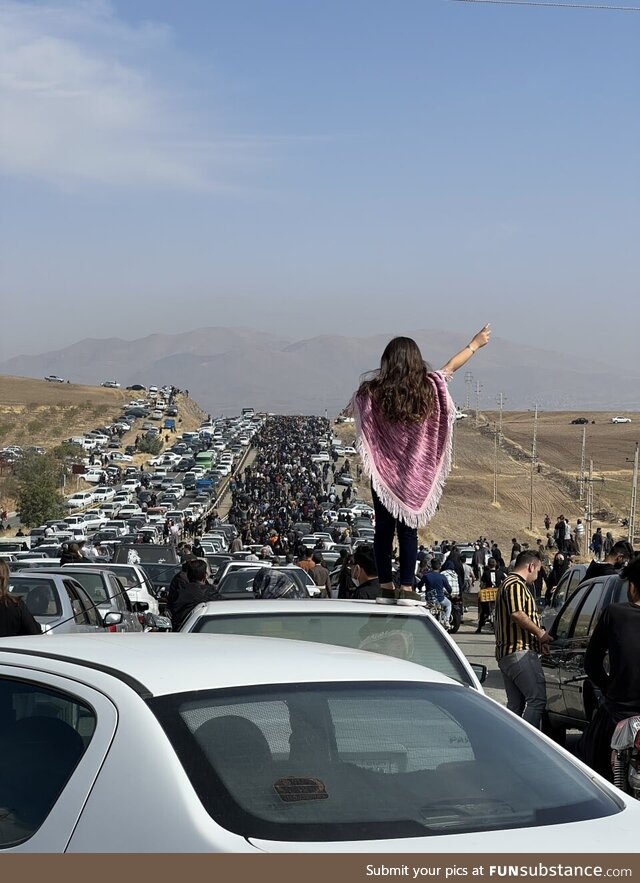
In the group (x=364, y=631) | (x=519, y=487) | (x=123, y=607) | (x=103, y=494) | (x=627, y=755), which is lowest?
(x=519, y=487)

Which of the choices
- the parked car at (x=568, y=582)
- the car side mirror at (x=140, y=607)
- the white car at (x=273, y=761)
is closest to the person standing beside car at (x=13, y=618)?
the white car at (x=273, y=761)

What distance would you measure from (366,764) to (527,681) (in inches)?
230

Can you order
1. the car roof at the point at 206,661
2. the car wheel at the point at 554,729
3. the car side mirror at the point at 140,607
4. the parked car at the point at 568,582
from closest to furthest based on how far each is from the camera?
the car roof at the point at 206,661 → the car wheel at the point at 554,729 → the parked car at the point at 568,582 → the car side mirror at the point at 140,607

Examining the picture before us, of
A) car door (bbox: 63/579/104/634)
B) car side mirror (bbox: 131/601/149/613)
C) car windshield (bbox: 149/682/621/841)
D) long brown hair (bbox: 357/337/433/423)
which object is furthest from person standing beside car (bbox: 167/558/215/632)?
car windshield (bbox: 149/682/621/841)

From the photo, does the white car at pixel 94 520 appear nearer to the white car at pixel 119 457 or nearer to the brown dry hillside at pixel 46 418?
the white car at pixel 119 457

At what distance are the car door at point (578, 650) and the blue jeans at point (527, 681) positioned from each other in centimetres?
109

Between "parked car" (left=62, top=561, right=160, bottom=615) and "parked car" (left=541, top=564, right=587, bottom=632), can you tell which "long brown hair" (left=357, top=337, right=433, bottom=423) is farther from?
"parked car" (left=62, top=561, right=160, bottom=615)

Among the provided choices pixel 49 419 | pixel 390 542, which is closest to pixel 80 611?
pixel 390 542

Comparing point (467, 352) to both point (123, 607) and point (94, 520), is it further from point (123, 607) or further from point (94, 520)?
point (94, 520)

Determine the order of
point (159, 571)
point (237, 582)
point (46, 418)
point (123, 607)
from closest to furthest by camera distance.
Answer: point (123, 607) → point (237, 582) → point (159, 571) → point (46, 418)

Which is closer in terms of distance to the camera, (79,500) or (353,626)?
(353,626)

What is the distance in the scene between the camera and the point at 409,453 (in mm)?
6992

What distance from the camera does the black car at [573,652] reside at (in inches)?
436

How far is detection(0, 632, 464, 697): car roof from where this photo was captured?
3709mm
